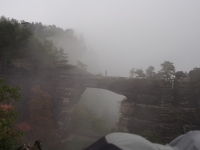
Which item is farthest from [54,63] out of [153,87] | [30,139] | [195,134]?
[195,134]

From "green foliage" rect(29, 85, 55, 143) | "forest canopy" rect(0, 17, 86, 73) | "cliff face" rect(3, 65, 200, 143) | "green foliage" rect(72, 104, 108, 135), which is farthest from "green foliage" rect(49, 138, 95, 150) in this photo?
"forest canopy" rect(0, 17, 86, 73)

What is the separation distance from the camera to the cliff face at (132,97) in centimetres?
1823

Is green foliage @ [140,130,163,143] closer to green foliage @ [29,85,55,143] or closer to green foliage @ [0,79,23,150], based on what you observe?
green foliage @ [29,85,55,143]

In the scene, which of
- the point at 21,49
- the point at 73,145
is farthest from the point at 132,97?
the point at 21,49

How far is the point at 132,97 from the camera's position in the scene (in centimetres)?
2072

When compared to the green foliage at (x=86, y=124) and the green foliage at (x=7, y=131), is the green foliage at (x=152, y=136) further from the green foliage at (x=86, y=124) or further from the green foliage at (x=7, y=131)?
the green foliage at (x=7, y=131)

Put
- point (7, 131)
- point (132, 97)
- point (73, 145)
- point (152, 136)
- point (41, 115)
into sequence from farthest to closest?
point (132, 97), point (41, 115), point (73, 145), point (152, 136), point (7, 131)

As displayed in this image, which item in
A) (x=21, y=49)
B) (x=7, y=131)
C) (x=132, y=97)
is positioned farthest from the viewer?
(x=21, y=49)

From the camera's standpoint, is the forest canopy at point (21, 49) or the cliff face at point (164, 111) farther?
the forest canopy at point (21, 49)

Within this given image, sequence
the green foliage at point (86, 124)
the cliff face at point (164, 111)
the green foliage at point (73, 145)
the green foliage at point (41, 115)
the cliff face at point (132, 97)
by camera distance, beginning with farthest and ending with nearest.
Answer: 1. the green foliage at point (86, 124)
2. the green foliage at point (41, 115)
3. the green foliage at point (73, 145)
4. the cliff face at point (132, 97)
5. the cliff face at point (164, 111)

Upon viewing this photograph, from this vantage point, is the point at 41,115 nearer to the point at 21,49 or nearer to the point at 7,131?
the point at 21,49

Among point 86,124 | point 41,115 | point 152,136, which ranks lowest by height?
point 86,124

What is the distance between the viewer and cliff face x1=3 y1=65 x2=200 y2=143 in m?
18.2

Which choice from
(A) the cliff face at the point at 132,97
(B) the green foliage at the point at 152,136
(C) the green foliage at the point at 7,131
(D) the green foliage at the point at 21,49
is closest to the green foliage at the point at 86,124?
(A) the cliff face at the point at 132,97
